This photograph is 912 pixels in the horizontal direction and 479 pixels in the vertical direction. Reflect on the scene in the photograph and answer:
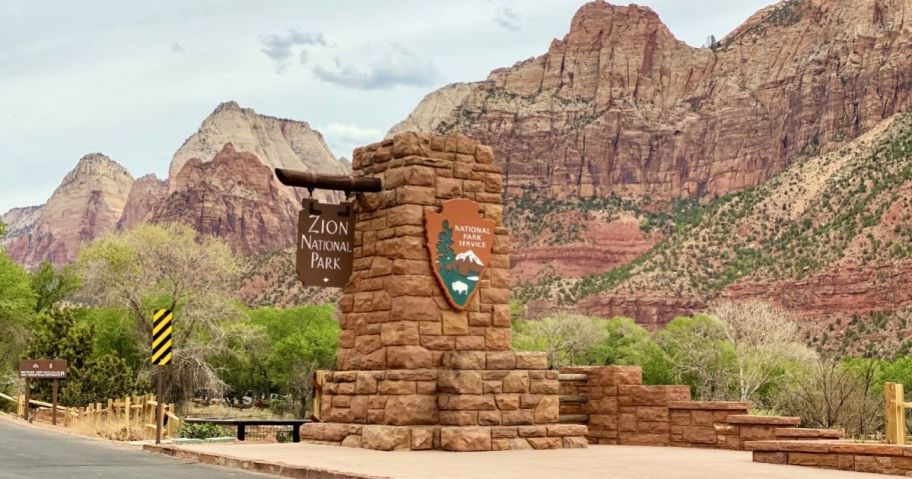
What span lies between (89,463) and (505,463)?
6.75m

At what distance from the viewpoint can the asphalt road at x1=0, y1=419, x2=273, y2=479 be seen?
46.1 ft

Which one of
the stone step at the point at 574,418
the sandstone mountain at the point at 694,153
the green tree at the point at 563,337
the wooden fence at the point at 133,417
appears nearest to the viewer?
the stone step at the point at 574,418

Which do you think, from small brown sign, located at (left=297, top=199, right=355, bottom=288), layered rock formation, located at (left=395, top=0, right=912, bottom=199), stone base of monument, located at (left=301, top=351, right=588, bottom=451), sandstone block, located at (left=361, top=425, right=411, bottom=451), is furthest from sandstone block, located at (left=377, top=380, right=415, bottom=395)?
layered rock formation, located at (left=395, top=0, right=912, bottom=199)

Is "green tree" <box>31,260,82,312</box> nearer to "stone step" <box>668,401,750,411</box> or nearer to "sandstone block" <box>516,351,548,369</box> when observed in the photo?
"sandstone block" <box>516,351,548,369</box>

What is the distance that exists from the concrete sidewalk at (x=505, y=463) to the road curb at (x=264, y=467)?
1cm

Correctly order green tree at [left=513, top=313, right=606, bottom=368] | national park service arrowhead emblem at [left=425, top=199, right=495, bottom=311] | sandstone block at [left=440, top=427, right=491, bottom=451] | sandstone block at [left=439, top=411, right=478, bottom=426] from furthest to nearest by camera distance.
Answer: green tree at [left=513, top=313, right=606, bottom=368]
national park service arrowhead emblem at [left=425, top=199, right=495, bottom=311]
sandstone block at [left=439, top=411, right=478, bottom=426]
sandstone block at [left=440, top=427, right=491, bottom=451]

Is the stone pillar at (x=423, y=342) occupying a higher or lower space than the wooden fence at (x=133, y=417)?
higher

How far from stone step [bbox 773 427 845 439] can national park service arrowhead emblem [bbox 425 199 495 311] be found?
18.1ft

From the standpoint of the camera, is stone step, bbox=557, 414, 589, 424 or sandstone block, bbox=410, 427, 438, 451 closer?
sandstone block, bbox=410, 427, 438, 451

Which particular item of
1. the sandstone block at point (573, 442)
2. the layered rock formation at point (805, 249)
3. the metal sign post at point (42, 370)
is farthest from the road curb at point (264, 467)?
the layered rock formation at point (805, 249)

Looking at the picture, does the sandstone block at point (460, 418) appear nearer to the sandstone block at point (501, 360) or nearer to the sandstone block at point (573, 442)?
the sandstone block at point (501, 360)

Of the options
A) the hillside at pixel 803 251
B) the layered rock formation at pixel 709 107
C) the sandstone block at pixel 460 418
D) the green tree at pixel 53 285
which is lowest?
the sandstone block at pixel 460 418

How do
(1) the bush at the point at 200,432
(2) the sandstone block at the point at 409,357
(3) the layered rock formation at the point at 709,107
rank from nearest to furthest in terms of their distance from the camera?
(2) the sandstone block at the point at 409,357, (1) the bush at the point at 200,432, (3) the layered rock formation at the point at 709,107

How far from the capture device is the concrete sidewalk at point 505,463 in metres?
13.0
